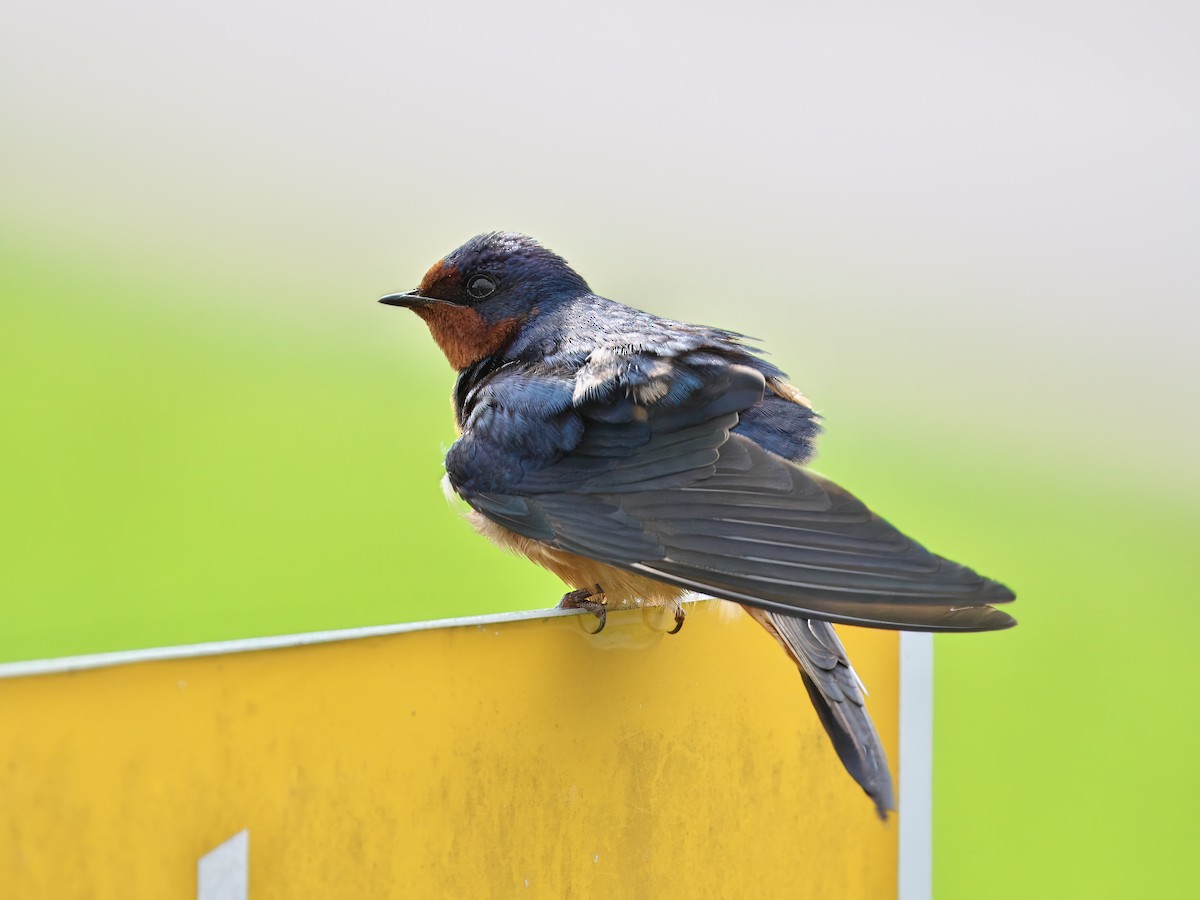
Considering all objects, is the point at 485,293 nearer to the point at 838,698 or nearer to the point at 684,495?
the point at 684,495

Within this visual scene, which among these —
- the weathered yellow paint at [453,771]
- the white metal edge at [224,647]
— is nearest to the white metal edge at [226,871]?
the weathered yellow paint at [453,771]

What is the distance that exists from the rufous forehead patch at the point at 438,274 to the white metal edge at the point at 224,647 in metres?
0.91

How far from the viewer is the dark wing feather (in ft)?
4.13

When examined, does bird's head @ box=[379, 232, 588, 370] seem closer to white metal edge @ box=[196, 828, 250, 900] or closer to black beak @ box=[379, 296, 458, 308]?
black beak @ box=[379, 296, 458, 308]

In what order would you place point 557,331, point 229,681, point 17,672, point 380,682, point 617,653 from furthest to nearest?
point 557,331 → point 617,653 → point 380,682 → point 229,681 → point 17,672

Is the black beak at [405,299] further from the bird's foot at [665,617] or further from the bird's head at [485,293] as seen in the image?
the bird's foot at [665,617]

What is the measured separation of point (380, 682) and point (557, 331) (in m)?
0.91

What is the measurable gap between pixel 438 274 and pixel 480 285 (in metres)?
0.07

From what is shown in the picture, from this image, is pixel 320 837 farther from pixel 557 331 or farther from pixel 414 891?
pixel 557 331

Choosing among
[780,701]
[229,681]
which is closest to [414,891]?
[229,681]

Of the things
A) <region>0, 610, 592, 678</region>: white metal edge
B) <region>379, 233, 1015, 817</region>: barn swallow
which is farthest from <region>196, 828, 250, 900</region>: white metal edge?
<region>379, 233, 1015, 817</region>: barn swallow

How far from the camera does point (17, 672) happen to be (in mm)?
797

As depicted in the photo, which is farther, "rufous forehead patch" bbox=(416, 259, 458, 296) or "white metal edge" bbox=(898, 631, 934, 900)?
"rufous forehead patch" bbox=(416, 259, 458, 296)

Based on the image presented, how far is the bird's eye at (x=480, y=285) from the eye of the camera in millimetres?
2008
